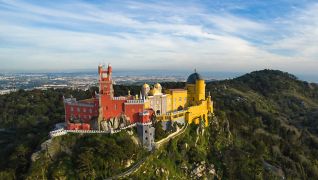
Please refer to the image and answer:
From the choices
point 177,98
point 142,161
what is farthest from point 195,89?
point 142,161

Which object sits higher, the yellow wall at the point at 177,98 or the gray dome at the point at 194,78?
the gray dome at the point at 194,78

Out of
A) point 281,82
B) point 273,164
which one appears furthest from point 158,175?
point 281,82

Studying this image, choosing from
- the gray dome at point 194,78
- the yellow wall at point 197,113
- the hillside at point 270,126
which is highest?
the gray dome at point 194,78

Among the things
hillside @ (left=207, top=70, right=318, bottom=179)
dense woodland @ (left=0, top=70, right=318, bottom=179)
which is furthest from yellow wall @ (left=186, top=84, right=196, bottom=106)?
hillside @ (left=207, top=70, right=318, bottom=179)

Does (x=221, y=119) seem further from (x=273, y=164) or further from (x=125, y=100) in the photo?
(x=125, y=100)

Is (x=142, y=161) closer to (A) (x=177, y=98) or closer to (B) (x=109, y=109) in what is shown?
(B) (x=109, y=109)

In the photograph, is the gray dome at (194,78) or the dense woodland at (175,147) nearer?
the dense woodland at (175,147)

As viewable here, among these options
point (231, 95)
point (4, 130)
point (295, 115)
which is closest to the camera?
point (4, 130)

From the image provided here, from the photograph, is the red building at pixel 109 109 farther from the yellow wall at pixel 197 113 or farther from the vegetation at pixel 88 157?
the yellow wall at pixel 197 113

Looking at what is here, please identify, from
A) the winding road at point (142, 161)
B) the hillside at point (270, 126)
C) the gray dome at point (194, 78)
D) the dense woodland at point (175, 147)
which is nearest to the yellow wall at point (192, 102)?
the gray dome at point (194, 78)
